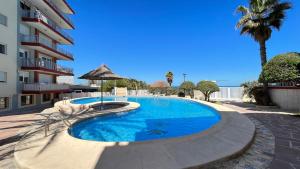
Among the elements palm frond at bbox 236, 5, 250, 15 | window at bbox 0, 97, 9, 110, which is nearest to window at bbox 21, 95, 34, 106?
window at bbox 0, 97, 9, 110

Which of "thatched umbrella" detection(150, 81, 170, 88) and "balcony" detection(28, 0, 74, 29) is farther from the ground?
"balcony" detection(28, 0, 74, 29)

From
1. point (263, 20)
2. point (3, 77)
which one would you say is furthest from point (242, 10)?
point (3, 77)

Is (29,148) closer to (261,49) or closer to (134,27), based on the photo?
(261,49)

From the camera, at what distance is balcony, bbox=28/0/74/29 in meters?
21.0

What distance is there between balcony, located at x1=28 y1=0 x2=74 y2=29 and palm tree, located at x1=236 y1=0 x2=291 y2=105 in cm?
2223

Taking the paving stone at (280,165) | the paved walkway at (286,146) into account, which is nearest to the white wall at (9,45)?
the paving stone at (280,165)

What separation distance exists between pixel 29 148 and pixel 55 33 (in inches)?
882

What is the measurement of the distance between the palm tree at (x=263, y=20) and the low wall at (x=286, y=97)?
727mm

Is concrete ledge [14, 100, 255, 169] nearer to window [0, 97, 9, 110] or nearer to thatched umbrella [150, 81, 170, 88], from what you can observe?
window [0, 97, 9, 110]

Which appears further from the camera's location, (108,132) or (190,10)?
(190,10)

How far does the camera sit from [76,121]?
925cm

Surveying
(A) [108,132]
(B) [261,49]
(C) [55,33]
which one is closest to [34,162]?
(A) [108,132]

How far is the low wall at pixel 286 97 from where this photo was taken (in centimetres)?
1381

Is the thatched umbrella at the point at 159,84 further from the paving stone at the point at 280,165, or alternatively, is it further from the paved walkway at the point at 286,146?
the paving stone at the point at 280,165
